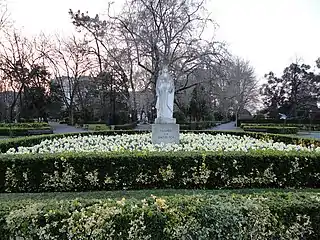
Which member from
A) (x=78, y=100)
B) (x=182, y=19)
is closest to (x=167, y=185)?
(x=182, y=19)

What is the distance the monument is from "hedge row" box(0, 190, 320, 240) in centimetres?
787

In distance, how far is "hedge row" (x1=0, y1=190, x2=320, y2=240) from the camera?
8.93 feet

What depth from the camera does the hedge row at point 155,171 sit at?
6.23m

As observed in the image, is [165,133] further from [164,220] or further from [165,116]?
[164,220]

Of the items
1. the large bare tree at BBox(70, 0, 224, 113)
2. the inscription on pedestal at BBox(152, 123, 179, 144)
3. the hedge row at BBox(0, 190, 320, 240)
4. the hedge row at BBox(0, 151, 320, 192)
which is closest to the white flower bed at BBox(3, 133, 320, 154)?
the inscription on pedestal at BBox(152, 123, 179, 144)

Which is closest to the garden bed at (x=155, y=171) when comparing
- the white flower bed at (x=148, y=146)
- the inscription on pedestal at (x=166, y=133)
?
the white flower bed at (x=148, y=146)

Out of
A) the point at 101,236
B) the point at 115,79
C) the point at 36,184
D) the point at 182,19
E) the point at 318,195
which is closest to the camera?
the point at 101,236

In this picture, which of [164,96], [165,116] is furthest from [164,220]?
[164,96]

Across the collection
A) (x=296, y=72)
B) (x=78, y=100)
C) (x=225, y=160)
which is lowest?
(x=225, y=160)

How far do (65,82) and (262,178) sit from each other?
4243 centimetres

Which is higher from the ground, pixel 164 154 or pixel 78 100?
pixel 78 100

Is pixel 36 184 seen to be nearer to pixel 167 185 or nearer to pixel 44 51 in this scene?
pixel 167 185

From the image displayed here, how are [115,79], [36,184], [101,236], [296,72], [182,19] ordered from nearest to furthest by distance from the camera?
[101,236]
[36,184]
[182,19]
[115,79]
[296,72]

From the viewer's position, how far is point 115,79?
35438 millimetres
